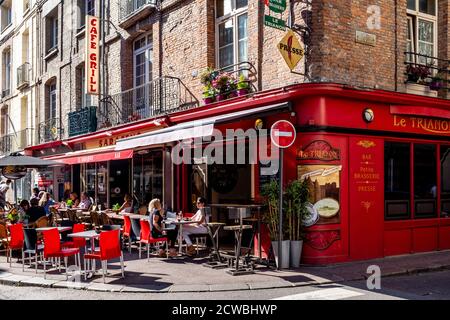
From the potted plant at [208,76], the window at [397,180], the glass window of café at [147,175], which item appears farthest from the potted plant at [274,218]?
the glass window of café at [147,175]

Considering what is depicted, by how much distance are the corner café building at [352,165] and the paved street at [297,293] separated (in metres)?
1.90

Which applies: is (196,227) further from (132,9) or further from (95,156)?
(132,9)

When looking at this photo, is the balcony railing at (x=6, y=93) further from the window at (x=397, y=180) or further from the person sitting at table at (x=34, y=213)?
the window at (x=397, y=180)

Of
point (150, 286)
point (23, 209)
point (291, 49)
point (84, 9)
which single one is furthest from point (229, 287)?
point (84, 9)

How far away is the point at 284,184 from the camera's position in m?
10.2

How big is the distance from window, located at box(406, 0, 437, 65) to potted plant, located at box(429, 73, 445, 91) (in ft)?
1.50

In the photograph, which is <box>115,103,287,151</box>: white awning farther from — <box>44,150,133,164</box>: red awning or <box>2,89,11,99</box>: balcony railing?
<box>2,89,11,99</box>: balcony railing

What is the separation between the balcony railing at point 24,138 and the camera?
2391cm

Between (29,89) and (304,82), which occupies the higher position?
(29,89)

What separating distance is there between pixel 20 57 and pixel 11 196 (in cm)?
715

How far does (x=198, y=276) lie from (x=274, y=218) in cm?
192

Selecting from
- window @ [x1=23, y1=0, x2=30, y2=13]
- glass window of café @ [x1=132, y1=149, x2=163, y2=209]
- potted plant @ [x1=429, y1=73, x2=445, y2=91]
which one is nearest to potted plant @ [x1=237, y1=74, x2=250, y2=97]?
glass window of café @ [x1=132, y1=149, x2=163, y2=209]
